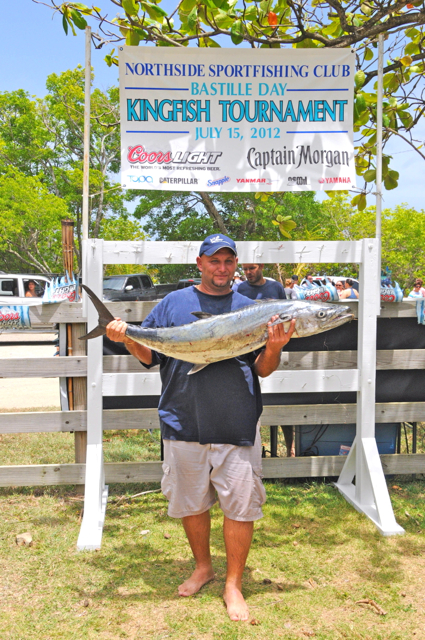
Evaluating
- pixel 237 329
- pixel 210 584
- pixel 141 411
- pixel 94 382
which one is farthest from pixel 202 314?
pixel 141 411

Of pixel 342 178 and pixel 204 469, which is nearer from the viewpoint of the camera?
pixel 204 469

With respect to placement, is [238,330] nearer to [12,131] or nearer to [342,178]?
[342,178]

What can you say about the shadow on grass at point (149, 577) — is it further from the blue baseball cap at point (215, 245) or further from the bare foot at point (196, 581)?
the blue baseball cap at point (215, 245)

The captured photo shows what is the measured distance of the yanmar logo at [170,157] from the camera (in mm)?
4148

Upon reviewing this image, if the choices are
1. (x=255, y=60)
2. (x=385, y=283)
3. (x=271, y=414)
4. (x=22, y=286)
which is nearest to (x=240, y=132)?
(x=255, y=60)

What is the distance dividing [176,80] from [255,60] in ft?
2.10

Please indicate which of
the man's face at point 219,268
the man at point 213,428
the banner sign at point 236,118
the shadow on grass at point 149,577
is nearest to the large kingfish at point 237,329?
the man at point 213,428

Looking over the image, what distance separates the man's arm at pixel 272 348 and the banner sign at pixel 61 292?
6.80 feet

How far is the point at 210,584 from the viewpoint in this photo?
10.9ft

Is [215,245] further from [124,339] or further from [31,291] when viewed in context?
[31,291]

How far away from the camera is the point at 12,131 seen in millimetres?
34031

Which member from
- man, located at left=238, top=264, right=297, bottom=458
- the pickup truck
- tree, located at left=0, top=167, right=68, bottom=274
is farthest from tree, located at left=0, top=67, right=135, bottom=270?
man, located at left=238, top=264, right=297, bottom=458

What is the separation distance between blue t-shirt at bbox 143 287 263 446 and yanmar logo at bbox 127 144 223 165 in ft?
4.61

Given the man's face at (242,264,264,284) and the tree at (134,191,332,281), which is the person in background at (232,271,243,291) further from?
the tree at (134,191,332,281)
